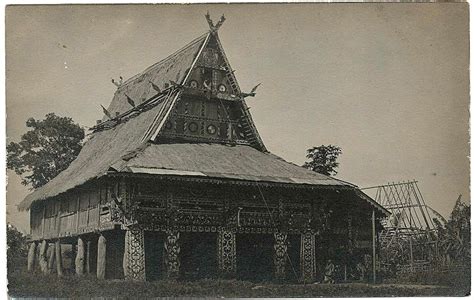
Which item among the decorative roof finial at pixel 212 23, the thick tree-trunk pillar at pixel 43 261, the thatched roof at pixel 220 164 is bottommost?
the thick tree-trunk pillar at pixel 43 261

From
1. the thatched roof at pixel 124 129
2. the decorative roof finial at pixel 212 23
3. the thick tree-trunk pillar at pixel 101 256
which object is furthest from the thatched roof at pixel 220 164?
the decorative roof finial at pixel 212 23

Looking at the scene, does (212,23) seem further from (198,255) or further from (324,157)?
(198,255)

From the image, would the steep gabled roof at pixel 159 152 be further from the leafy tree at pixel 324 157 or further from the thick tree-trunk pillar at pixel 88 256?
the thick tree-trunk pillar at pixel 88 256

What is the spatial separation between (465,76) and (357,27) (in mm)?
2797

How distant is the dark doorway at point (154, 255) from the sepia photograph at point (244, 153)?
0.04m

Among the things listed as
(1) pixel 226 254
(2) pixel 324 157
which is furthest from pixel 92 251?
(2) pixel 324 157

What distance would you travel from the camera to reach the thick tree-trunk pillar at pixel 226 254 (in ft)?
69.0

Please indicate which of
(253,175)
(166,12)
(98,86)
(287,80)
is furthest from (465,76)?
(98,86)

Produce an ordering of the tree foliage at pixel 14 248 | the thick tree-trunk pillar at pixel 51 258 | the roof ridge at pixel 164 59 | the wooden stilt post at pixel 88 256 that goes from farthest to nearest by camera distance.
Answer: the wooden stilt post at pixel 88 256, the roof ridge at pixel 164 59, the thick tree-trunk pillar at pixel 51 258, the tree foliage at pixel 14 248

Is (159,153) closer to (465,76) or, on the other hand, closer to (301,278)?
(301,278)

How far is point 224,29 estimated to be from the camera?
2050cm

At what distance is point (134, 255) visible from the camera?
20.3 m

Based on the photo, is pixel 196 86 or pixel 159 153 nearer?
pixel 159 153

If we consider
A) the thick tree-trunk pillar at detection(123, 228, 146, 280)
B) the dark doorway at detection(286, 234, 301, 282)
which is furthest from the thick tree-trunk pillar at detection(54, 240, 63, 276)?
the dark doorway at detection(286, 234, 301, 282)
